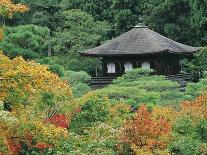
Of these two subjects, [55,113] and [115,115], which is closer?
[55,113]

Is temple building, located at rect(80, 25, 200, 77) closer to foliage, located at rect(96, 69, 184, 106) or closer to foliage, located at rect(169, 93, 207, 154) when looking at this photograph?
foliage, located at rect(96, 69, 184, 106)

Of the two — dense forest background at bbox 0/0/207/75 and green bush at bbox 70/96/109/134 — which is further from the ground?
dense forest background at bbox 0/0/207/75

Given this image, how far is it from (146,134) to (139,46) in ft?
67.4

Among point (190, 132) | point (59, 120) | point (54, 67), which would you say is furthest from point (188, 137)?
point (54, 67)

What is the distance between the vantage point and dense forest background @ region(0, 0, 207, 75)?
30891 millimetres

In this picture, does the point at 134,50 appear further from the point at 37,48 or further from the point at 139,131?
the point at 139,131

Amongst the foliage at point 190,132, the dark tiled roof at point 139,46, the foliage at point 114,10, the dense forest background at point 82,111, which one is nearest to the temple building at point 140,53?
the dark tiled roof at point 139,46

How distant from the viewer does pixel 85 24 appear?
131 ft

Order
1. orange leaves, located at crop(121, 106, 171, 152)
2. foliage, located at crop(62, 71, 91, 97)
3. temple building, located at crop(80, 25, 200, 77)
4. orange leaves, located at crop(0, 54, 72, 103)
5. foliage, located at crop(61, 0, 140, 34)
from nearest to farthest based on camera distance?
orange leaves, located at crop(0, 54, 72, 103)
orange leaves, located at crop(121, 106, 171, 152)
foliage, located at crop(62, 71, 91, 97)
temple building, located at crop(80, 25, 200, 77)
foliage, located at crop(61, 0, 140, 34)

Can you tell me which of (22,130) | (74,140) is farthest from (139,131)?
(22,130)

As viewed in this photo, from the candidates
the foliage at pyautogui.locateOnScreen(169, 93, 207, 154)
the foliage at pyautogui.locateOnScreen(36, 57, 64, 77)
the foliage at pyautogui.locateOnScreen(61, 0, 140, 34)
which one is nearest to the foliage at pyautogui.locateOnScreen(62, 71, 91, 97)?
the foliage at pyautogui.locateOnScreen(36, 57, 64, 77)

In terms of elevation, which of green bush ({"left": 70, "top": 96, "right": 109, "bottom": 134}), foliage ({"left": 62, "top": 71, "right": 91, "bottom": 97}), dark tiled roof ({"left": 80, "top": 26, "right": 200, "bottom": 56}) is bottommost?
foliage ({"left": 62, "top": 71, "right": 91, "bottom": 97})

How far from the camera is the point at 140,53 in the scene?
3488 centimetres

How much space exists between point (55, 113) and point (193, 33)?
1175 inches
